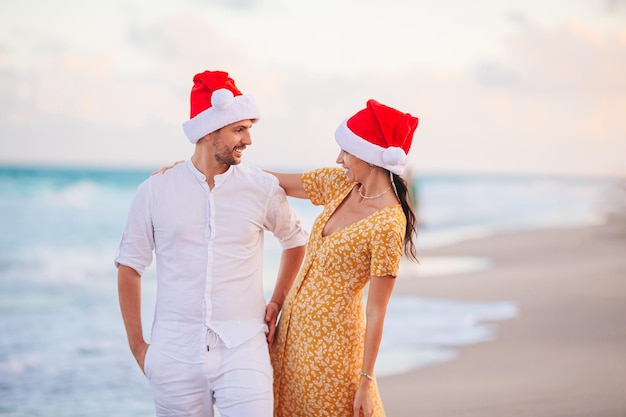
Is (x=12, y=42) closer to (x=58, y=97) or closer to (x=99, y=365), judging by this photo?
(x=58, y=97)

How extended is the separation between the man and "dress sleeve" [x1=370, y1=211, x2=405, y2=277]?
1.69 ft

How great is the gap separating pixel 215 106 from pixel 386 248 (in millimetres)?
911

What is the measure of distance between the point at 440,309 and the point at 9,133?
24.3 metres

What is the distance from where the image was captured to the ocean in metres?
6.28

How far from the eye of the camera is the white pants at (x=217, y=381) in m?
3.35

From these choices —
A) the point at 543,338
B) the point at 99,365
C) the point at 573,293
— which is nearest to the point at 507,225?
the point at 573,293

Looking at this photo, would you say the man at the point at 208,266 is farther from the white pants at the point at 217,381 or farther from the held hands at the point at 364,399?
the held hands at the point at 364,399

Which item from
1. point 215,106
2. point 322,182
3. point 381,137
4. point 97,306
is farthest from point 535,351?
point 97,306

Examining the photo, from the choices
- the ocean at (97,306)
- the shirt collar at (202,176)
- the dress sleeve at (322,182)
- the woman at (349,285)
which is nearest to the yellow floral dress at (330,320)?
the woman at (349,285)

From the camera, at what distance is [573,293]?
9.24m

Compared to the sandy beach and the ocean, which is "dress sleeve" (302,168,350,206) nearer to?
the sandy beach

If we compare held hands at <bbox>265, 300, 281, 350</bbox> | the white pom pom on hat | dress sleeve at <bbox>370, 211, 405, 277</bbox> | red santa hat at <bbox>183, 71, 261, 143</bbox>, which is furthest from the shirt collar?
dress sleeve at <bbox>370, 211, 405, 277</bbox>

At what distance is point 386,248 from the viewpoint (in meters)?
3.31

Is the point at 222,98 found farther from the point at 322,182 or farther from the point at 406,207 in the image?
the point at 406,207
